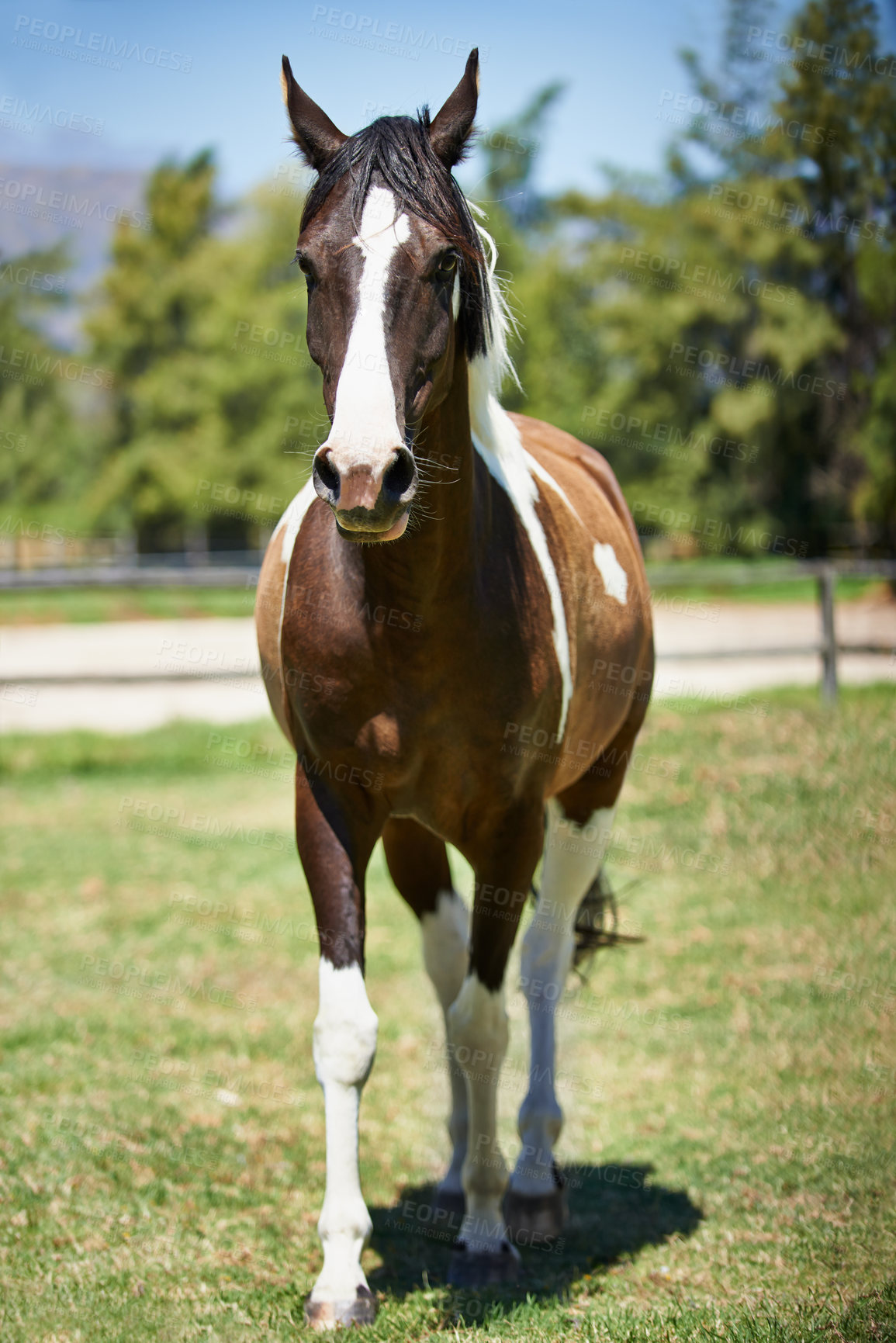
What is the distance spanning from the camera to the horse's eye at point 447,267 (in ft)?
8.17

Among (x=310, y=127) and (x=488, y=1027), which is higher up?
(x=310, y=127)

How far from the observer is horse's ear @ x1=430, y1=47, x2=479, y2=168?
2.68m

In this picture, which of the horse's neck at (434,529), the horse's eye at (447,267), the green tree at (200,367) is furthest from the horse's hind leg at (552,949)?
the green tree at (200,367)

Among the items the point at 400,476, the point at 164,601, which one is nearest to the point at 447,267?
the point at 400,476

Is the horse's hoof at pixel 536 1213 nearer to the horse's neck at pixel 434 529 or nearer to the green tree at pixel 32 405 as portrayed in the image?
the horse's neck at pixel 434 529

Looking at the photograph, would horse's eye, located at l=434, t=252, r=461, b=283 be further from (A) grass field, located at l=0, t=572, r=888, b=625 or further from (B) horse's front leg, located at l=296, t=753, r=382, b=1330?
(A) grass field, located at l=0, t=572, r=888, b=625

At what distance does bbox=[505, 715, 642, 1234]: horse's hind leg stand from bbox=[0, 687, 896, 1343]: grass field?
0.19 metres

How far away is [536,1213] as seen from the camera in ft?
11.7

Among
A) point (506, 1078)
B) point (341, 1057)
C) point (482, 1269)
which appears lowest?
point (506, 1078)

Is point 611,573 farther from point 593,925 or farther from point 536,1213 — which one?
point 536,1213

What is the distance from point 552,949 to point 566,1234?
35.3 inches

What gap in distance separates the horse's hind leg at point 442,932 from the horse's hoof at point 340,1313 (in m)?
0.94

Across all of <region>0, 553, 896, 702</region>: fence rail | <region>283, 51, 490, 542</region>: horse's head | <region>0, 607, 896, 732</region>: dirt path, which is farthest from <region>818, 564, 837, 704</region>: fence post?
<region>283, 51, 490, 542</region>: horse's head

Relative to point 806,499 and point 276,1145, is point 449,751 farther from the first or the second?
point 806,499
